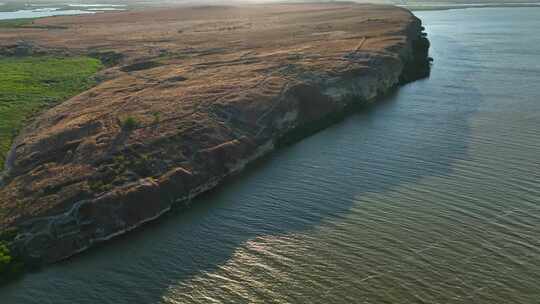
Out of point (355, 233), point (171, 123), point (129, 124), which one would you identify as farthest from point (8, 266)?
point (355, 233)

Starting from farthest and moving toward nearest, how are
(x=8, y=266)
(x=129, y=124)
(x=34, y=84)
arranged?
(x=34, y=84), (x=129, y=124), (x=8, y=266)

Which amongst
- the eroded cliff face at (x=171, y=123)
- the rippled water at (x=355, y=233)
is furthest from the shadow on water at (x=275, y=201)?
the eroded cliff face at (x=171, y=123)

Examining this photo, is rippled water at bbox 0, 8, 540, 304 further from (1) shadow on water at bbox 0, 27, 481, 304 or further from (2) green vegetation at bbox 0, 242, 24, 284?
(2) green vegetation at bbox 0, 242, 24, 284

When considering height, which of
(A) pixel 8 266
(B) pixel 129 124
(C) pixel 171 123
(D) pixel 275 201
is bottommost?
(A) pixel 8 266

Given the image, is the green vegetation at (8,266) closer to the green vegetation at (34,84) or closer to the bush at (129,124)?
the green vegetation at (34,84)

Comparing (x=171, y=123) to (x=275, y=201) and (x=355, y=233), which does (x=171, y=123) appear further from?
(x=355, y=233)

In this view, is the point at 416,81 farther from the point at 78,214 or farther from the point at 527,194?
the point at 78,214

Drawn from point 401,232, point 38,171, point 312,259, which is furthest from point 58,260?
point 401,232
